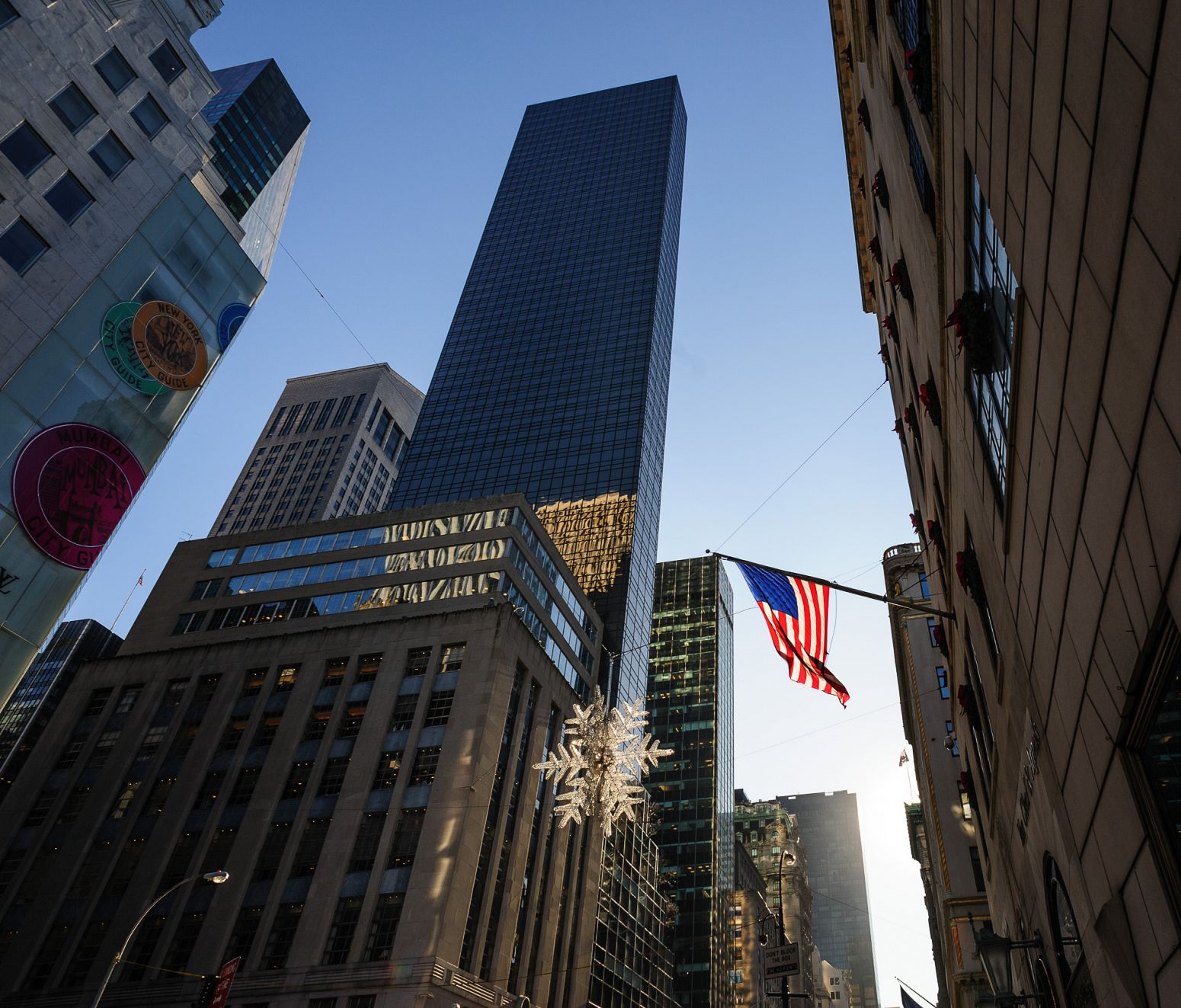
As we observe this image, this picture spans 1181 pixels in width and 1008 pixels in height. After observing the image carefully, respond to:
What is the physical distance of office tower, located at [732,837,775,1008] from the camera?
443ft

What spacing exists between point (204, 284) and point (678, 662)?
12145 cm

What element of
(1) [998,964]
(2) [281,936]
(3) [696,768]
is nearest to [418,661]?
(2) [281,936]

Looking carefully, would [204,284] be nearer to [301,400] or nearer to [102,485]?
[102,485]

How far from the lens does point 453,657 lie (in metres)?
57.6

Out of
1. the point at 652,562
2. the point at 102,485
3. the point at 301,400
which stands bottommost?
the point at 102,485

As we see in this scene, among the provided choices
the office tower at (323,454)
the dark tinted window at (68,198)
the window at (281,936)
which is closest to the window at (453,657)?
the window at (281,936)

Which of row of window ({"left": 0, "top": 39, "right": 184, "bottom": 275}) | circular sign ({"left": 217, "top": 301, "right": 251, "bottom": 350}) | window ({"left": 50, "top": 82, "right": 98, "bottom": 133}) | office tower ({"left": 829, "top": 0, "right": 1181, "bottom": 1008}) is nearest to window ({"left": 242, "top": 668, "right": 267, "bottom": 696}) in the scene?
circular sign ({"left": 217, "top": 301, "right": 251, "bottom": 350})

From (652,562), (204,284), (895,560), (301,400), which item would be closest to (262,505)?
(301,400)

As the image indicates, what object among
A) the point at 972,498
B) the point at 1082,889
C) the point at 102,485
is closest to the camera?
the point at 1082,889

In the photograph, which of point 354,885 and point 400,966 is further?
point 354,885

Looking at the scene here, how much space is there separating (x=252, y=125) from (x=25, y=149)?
Answer: 420 ft

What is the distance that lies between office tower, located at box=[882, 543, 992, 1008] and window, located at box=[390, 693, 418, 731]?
30.9 metres

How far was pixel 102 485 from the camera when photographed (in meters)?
39.5

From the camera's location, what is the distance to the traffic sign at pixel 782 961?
68.0 ft
